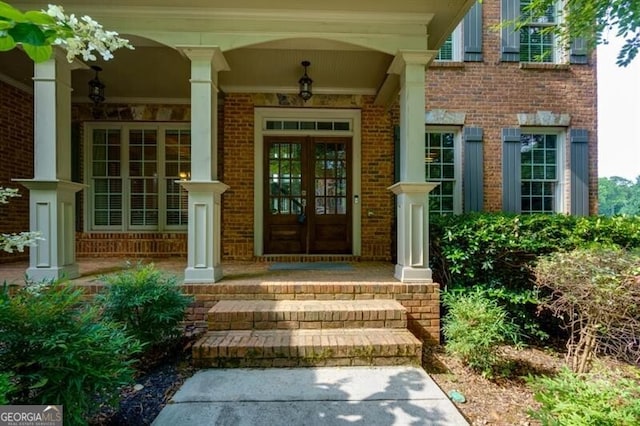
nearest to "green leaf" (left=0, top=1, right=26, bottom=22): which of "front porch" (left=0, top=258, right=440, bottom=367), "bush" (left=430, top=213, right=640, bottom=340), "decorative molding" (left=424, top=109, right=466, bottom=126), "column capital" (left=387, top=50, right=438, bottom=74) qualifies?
"front porch" (left=0, top=258, right=440, bottom=367)

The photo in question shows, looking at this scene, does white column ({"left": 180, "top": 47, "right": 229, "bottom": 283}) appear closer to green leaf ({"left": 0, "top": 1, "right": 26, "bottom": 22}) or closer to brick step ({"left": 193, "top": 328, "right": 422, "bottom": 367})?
brick step ({"left": 193, "top": 328, "right": 422, "bottom": 367})

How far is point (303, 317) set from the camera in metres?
3.32

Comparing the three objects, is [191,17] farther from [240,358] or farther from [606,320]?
[606,320]

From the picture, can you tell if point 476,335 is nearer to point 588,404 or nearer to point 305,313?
point 588,404

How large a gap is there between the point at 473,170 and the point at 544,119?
1615 mm

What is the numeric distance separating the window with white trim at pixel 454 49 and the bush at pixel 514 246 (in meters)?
3.71

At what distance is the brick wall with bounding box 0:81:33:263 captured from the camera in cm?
536

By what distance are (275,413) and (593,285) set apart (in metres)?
2.87

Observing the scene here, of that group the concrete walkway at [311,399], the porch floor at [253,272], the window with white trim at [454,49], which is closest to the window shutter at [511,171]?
the window with white trim at [454,49]

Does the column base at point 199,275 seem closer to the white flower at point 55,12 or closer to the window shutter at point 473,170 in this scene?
the white flower at point 55,12

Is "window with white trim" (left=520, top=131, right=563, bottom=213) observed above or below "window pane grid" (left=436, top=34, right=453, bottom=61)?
below

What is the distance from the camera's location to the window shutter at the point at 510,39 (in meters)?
6.40

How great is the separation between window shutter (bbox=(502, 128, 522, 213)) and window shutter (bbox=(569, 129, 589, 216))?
3.27 feet

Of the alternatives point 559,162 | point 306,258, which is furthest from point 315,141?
point 559,162
